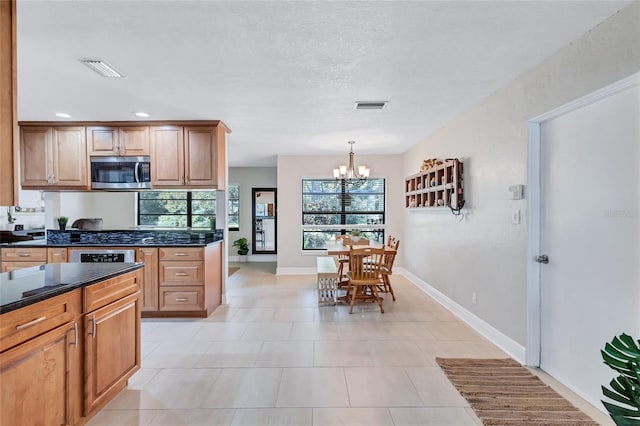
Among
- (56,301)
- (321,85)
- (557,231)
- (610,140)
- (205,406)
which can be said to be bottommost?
(205,406)

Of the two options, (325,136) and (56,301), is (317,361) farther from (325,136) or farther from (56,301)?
(325,136)

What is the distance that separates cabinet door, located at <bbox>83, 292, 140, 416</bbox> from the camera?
1.93m

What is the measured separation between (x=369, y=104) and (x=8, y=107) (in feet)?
9.63

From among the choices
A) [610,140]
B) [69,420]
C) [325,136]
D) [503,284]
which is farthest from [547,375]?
[325,136]

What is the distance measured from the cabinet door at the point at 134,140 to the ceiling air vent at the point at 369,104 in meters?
2.75

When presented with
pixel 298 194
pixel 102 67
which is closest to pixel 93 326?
pixel 102 67

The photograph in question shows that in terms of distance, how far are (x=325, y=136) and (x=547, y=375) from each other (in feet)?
12.9

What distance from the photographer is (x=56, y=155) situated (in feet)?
13.9

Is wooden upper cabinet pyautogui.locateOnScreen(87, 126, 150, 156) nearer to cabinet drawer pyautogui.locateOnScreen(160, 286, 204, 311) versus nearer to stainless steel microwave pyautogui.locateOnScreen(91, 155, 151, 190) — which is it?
stainless steel microwave pyautogui.locateOnScreen(91, 155, 151, 190)

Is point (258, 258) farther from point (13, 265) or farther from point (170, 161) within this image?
point (13, 265)

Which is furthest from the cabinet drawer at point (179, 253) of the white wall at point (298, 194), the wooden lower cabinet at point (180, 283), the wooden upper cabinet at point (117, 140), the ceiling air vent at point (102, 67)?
the white wall at point (298, 194)

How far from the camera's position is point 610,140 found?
6.73ft

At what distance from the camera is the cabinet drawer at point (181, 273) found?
3971mm

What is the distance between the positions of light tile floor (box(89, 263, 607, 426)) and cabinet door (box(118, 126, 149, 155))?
2189 mm
